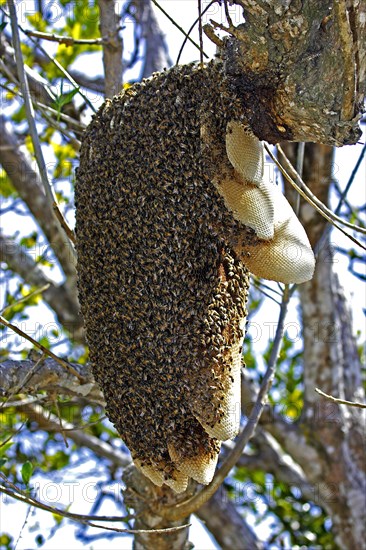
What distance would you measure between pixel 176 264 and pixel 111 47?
1640 millimetres

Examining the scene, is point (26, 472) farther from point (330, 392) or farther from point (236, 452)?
point (330, 392)

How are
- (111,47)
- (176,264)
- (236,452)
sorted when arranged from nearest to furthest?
(176,264) → (236,452) → (111,47)

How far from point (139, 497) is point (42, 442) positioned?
2511 mm

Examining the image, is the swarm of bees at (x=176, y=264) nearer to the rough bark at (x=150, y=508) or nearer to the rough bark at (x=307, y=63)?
the rough bark at (x=307, y=63)

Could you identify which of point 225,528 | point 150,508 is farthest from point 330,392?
point 150,508

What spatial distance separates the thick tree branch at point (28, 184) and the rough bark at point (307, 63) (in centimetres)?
298

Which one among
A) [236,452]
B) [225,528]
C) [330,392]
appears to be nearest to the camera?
[236,452]

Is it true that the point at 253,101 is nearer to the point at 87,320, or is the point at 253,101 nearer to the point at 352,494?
the point at 87,320

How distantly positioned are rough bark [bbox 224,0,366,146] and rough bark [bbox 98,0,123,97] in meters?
1.43

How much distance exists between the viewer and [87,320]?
208 cm

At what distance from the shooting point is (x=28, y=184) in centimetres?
497

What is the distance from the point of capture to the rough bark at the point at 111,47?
3201 millimetres

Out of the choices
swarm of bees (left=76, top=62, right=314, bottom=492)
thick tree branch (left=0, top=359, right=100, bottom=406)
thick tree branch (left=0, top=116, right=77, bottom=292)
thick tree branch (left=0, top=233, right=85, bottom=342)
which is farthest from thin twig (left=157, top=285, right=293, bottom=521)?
thick tree branch (left=0, top=233, right=85, bottom=342)

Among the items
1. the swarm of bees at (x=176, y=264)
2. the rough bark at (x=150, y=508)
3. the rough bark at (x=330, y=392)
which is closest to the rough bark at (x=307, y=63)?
the swarm of bees at (x=176, y=264)
